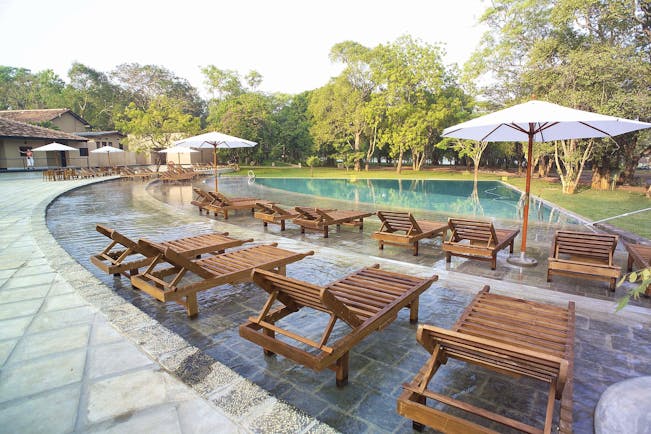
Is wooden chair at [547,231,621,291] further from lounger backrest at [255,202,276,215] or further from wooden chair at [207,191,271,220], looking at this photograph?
wooden chair at [207,191,271,220]

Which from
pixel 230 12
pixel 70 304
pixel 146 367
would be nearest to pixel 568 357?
pixel 146 367

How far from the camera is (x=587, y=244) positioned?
17.3 feet

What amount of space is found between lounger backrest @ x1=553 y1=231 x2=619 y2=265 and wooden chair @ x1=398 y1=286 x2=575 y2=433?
248 cm

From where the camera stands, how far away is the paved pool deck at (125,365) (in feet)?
7.43

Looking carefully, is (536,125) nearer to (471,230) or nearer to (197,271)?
(471,230)

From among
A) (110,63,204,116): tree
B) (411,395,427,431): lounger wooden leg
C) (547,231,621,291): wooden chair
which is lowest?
(411,395,427,431): lounger wooden leg

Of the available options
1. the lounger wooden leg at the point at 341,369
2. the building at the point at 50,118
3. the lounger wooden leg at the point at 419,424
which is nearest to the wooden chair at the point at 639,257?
the lounger wooden leg at the point at 419,424

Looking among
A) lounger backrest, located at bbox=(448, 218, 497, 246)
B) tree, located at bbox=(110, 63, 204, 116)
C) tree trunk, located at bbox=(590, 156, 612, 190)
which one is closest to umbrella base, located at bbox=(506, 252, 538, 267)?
lounger backrest, located at bbox=(448, 218, 497, 246)

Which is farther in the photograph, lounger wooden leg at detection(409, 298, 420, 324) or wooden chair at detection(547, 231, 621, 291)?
wooden chair at detection(547, 231, 621, 291)

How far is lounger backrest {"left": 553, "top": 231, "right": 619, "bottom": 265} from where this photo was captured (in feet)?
16.8

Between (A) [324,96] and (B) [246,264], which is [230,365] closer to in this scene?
(B) [246,264]

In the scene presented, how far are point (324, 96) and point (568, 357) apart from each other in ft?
126

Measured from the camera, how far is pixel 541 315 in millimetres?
3250

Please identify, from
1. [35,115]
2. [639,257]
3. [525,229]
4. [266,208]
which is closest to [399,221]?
[525,229]
